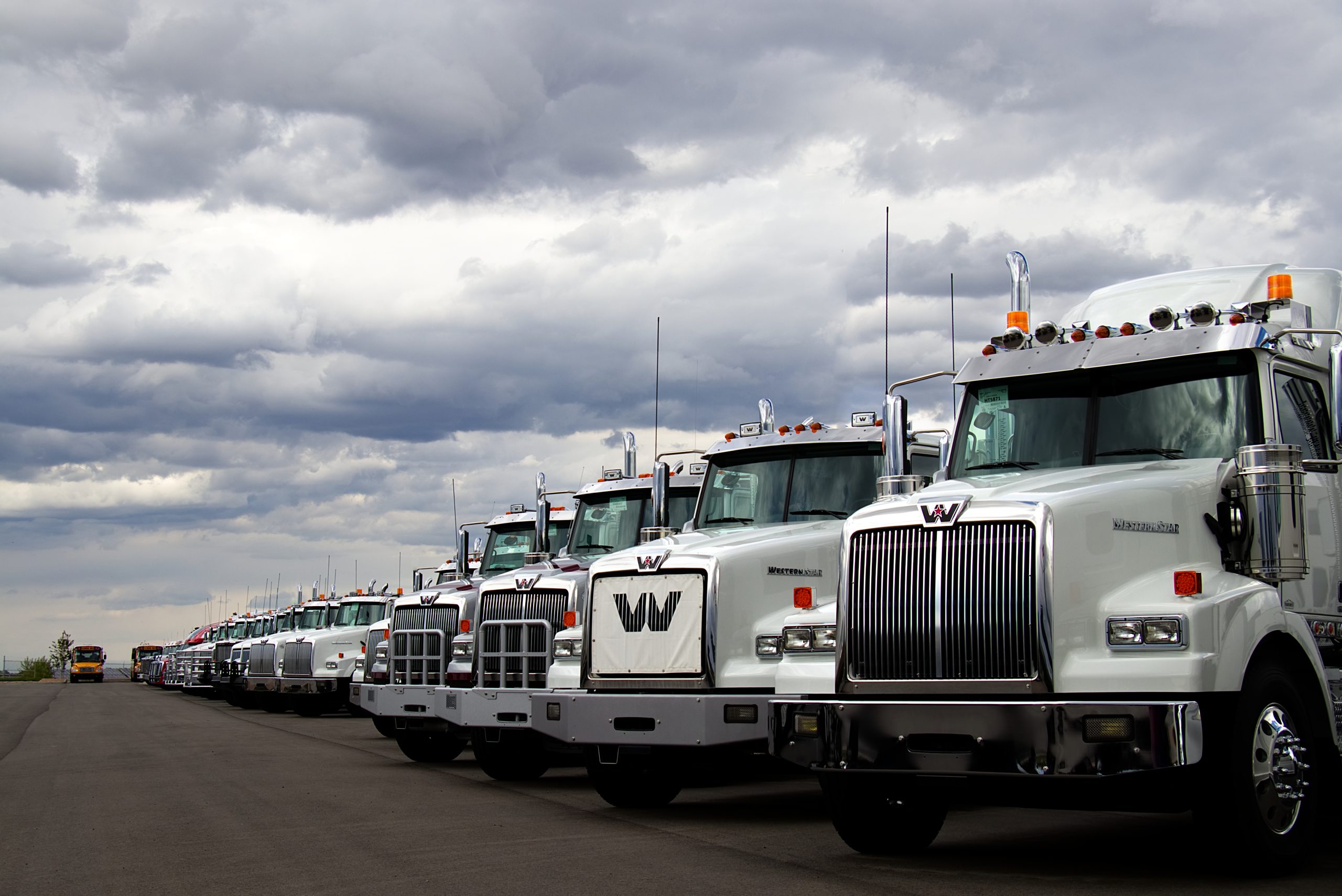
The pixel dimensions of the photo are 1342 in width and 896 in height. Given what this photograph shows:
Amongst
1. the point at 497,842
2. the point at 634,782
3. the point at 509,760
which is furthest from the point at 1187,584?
the point at 509,760

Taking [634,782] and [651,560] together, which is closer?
[651,560]

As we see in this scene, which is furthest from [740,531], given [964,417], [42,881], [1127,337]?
[42,881]

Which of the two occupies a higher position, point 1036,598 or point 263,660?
point 1036,598

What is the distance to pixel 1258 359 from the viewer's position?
862 cm

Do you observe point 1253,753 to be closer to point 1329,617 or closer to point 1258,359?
point 1329,617

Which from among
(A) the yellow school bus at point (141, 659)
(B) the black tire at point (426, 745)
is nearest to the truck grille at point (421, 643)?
(B) the black tire at point (426, 745)

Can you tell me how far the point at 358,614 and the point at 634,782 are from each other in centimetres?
1963

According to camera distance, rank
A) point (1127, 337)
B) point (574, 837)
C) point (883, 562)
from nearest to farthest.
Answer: point (883, 562) < point (1127, 337) < point (574, 837)

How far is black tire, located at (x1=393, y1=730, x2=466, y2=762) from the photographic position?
17.2 m

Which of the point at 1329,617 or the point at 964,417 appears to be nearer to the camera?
the point at 1329,617

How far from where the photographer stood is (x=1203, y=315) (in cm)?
880

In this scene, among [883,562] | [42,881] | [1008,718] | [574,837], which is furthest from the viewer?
[574,837]

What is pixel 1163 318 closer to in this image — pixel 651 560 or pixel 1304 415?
pixel 1304 415

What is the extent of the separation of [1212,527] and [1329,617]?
4.33 ft
